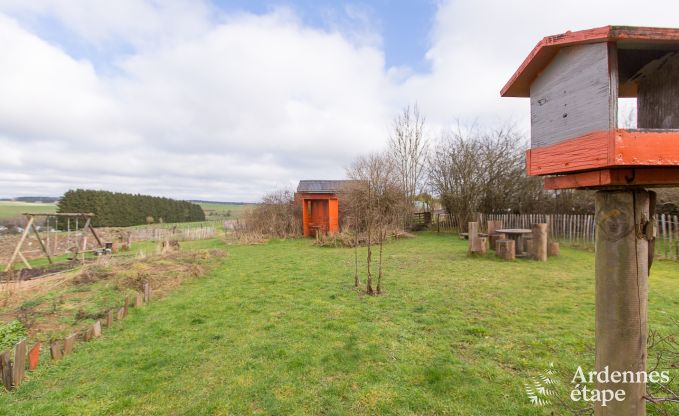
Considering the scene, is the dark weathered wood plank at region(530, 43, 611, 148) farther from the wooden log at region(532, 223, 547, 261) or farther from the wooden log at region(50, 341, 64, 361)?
the wooden log at region(532, 223, 547, 261)

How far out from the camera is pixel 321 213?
19766 millimetres

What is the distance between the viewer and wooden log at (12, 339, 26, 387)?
3.47 metres

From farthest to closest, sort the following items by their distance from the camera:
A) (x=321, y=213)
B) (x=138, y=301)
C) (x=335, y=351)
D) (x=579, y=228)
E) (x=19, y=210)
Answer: (x=19, y=210) → (x=321, y=213) → (x=579, y=228) → (x=138, y=301) → (x=335, y=351)

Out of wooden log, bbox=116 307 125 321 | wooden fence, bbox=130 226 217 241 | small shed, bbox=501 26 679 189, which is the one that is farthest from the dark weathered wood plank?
wooden fence, bbox=130 226 217 241

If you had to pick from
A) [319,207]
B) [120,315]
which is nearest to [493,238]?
[319,207]

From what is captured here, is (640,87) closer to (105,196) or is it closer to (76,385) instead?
(76,385)

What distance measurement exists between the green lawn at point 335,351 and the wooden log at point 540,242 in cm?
238

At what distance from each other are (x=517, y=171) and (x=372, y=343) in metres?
16.8

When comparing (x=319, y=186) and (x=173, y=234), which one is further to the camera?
(x=173, y=234)

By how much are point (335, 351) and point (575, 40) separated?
3.82 meters

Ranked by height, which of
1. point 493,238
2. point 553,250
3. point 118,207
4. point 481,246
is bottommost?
point 553,250

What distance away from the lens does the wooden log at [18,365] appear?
11.4ft

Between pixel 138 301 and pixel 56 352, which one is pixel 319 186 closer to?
pixel 138 301

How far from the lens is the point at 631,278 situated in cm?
166
